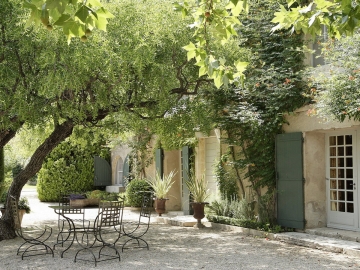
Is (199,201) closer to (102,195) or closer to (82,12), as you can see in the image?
(102,195)

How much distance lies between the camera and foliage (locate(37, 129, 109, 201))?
64.7 ft

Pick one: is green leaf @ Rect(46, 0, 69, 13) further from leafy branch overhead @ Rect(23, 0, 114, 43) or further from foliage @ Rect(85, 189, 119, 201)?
foliage @ Rect(85, 189, 119, 201)

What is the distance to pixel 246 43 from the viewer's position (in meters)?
11.2

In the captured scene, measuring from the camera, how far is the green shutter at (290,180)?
32.6 ft

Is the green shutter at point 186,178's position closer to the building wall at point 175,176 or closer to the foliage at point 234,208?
the building wall at point 175,176

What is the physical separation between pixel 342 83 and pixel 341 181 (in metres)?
2.74

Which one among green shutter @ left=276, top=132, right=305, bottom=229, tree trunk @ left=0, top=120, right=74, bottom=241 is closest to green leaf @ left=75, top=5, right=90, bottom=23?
tree trunk @ left=0, top=120, right=74, bottom=241

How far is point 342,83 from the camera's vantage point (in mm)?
8016

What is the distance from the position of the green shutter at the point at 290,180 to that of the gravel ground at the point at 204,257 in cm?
88

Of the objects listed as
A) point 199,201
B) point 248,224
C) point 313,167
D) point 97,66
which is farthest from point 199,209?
point 97,66

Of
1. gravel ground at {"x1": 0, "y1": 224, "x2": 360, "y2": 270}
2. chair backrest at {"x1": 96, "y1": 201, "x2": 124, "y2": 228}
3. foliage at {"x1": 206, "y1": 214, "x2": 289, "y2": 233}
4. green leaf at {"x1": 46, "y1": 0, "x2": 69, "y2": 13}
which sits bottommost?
gravel ground at {"x1": 0, "y1": 224, "x2": 360, "y2": 270}

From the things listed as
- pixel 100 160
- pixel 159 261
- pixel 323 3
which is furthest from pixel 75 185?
pixel 323 3

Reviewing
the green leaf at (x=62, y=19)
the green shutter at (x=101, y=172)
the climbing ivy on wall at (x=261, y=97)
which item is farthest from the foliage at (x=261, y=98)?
the green shutter at (x=101, y=172)

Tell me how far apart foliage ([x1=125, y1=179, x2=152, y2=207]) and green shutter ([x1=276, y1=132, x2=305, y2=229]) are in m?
6.32
